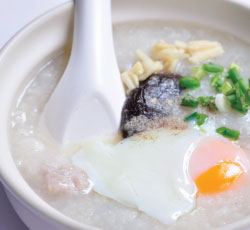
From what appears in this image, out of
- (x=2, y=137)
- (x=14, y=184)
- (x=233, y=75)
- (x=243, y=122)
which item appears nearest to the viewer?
(x=14, y=184)

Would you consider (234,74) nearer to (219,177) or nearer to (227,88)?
(227,88)

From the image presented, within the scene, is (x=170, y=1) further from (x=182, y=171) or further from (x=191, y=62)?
(x=182, y=171)

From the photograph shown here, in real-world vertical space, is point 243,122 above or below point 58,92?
below

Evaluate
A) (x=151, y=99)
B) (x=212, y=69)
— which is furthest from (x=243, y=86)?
(x=151, y=99)

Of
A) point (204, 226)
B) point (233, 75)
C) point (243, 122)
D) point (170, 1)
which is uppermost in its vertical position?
point (170, 1)

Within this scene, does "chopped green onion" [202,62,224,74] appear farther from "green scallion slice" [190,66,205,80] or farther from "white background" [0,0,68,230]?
"white background" [0,0,68,230]

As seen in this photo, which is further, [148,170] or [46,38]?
[46,38]

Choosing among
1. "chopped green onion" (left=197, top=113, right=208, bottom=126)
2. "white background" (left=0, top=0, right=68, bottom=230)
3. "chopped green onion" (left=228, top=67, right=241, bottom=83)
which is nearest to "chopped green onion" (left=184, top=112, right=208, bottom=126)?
"chopped green onion" (left=197, top=113, right=208, bottom=126)

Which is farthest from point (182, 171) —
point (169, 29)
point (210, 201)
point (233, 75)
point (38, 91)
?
point (169, 29)

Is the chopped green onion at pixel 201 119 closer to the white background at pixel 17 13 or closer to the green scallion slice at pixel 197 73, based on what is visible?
the green scallion slice at pixel 197 73
